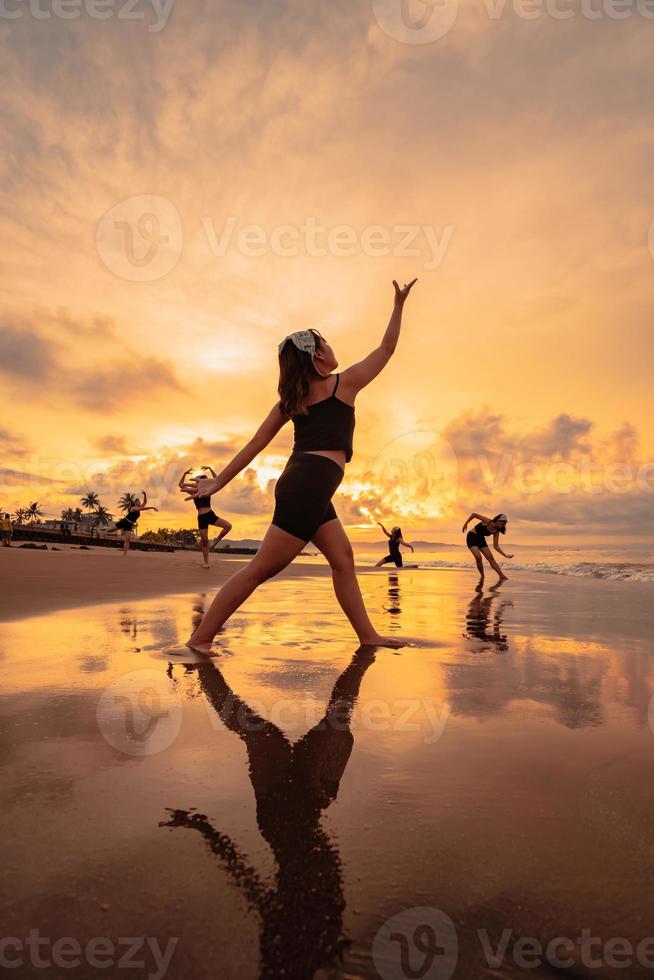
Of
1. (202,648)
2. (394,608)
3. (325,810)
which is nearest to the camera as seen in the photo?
(325,810)

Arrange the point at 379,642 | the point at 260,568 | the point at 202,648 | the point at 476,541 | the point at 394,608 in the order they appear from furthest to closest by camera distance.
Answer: the point at 476,541 < the point at 394,608 < the point at 379,642 < the point at 202,648 < the point at 260,568

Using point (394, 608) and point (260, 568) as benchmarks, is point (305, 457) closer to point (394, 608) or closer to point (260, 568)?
point (260, 568)

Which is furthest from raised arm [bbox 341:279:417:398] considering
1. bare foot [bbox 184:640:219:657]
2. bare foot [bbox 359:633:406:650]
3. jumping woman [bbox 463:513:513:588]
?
jumping woman [bbox 463:513:513:588]

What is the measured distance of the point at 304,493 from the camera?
3.80 metres

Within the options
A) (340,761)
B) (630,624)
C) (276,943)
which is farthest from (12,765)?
(630,624)

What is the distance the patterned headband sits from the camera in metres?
3.95

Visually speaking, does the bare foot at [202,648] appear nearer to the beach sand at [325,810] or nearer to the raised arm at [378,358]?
the beach sand at [325,810]

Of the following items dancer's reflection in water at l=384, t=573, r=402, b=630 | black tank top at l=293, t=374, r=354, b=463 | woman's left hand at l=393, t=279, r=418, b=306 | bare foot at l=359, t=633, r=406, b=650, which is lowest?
dancer's reflection in water at l=384, t=573, r=402, b=630

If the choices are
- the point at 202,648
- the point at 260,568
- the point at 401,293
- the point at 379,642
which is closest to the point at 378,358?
the point at 401,293

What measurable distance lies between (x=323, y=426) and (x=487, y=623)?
3.04 m

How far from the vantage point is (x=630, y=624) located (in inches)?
232

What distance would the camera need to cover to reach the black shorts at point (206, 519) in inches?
611

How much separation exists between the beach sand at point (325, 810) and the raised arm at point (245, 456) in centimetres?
120

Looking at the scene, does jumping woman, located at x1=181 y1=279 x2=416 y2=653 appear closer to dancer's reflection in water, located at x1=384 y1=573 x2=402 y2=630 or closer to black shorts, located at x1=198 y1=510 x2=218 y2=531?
dancer's reflection in water, located at x1=384 y1=573 x2=402 y2=630
